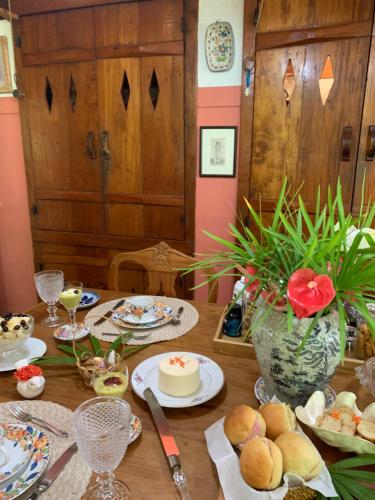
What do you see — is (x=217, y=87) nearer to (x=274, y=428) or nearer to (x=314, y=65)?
(x=314, y=65)

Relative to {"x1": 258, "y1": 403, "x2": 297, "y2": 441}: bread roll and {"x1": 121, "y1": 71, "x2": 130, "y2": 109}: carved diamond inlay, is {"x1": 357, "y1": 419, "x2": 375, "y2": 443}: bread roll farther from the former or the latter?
{"x1": 121, "y1": 71, "x2": 130, "y2": 109}: carved diamond inlay

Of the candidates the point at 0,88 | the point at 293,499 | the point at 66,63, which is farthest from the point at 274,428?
the point at 0,88

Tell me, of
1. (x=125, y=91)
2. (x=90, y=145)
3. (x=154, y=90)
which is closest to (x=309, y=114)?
(x=154, y=90)

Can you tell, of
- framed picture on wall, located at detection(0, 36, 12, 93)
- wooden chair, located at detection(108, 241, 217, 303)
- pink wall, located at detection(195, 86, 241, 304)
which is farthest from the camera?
framed picture on wall, located at detection(0, 36, 12, 93)

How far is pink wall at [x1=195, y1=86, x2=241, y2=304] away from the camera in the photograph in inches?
85.5

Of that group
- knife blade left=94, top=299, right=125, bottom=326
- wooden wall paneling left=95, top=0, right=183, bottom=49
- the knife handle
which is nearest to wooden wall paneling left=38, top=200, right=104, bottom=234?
wooden wall paneling left=95, top=0, right=183, bottom=49

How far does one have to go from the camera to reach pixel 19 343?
991 mm

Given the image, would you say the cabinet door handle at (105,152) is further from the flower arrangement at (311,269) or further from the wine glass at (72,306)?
the flower arrangement at (311,269)

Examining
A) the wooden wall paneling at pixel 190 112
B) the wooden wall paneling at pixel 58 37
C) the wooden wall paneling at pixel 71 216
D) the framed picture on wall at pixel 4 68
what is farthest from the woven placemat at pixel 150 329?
the framed picture on wall at pixel 4 68

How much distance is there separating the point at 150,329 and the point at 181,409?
392 millimetres

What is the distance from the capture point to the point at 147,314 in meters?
1.26

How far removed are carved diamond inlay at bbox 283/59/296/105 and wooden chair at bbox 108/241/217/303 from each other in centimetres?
113

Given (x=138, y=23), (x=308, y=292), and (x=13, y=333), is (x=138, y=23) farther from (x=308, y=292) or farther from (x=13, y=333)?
(x=308, y=292)

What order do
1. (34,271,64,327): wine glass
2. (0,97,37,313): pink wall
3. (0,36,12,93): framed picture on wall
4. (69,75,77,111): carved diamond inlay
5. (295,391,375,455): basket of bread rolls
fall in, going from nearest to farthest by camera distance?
(295,391,375,455): basket of bread rolls
(34,271,64,327): wine glass
(69,75,77,111): carved diamond inlay
(0,36,12,93): framed picture on wall
(0,97,37,313): pink wall
